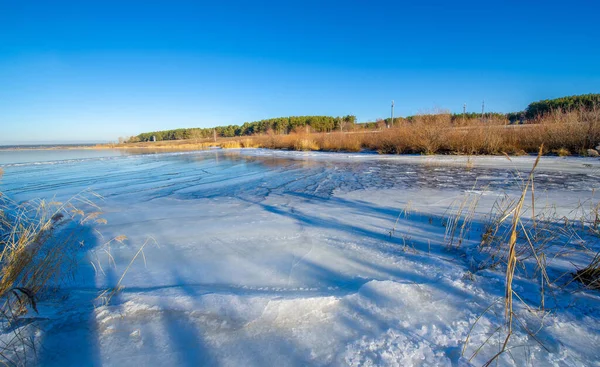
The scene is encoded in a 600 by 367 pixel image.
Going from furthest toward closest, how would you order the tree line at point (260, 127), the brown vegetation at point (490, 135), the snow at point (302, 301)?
1. the tree line at point (260, 127)
2. the brown vegetation at point (490, 135)
3. the snow at point (302, 301)

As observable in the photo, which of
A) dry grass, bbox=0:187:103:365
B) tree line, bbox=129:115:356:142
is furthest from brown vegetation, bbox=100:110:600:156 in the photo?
tree line, bbox=129:115:356:142

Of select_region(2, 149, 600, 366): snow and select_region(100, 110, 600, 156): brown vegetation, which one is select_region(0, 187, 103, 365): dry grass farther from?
select_region(100, 110, 600, 156): brown vegetation

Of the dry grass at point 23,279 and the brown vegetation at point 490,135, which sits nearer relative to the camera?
the dry grass at point 23,279

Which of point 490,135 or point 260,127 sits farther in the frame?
point 260,127

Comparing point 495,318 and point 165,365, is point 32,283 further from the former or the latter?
point 495,318

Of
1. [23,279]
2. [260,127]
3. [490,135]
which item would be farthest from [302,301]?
[260,127]

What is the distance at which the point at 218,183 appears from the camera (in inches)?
230

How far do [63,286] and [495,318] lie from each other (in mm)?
2614

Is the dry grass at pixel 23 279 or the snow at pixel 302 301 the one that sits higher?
the dry grass at pixel 23 279

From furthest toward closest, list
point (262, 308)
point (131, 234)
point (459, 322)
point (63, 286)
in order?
point (131, 234) < point (63, 286) < point (262, 308) < point (459, 322)

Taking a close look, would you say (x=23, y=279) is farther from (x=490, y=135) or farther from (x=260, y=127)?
(x=260, y=127)

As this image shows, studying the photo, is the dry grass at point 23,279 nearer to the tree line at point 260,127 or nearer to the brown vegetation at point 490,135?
the brown vegetation at point 490,135

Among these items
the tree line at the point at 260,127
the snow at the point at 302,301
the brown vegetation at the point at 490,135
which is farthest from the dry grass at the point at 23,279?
the tree line at the point at 260,127

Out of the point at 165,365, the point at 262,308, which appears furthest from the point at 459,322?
the point at 165,365
